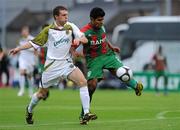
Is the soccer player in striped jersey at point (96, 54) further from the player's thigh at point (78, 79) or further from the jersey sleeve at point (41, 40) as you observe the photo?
the jersey sleeve at point (41, 40)

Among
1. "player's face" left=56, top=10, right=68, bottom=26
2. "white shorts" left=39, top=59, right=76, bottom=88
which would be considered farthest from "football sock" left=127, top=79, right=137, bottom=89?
"player's face" left=56, top=10, right=68, bottom=26

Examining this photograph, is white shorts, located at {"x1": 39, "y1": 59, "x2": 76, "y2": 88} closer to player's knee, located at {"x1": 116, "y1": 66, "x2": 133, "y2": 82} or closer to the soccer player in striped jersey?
the soccer player in striped jersey

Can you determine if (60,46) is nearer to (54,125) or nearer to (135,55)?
(54,125)

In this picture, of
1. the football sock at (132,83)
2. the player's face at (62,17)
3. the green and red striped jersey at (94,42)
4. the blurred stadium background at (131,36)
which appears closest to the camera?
the player's face at (62,17)

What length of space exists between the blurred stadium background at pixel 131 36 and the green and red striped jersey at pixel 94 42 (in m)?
1.47

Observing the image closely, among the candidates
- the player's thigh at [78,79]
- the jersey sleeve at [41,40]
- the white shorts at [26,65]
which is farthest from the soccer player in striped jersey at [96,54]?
the white shorts at [26,65]

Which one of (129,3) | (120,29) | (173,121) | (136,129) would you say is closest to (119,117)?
(173,121)

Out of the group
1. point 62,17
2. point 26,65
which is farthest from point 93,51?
point 26,65

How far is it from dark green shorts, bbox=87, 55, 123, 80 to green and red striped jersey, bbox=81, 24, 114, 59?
0.11 m

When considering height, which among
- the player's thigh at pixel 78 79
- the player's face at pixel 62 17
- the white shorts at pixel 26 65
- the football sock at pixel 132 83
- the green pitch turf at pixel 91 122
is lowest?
the white shorts at pixel 26 65

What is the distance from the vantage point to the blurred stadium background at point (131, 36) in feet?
71.0

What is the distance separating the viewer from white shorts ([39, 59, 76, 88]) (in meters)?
16.0

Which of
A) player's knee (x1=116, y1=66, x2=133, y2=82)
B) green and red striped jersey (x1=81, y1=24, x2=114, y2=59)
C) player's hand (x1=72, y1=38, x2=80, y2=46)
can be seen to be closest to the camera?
player's hand (x1=72, y1=38, x2=80, y2=46)

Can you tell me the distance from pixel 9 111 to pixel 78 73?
5.59 metres
